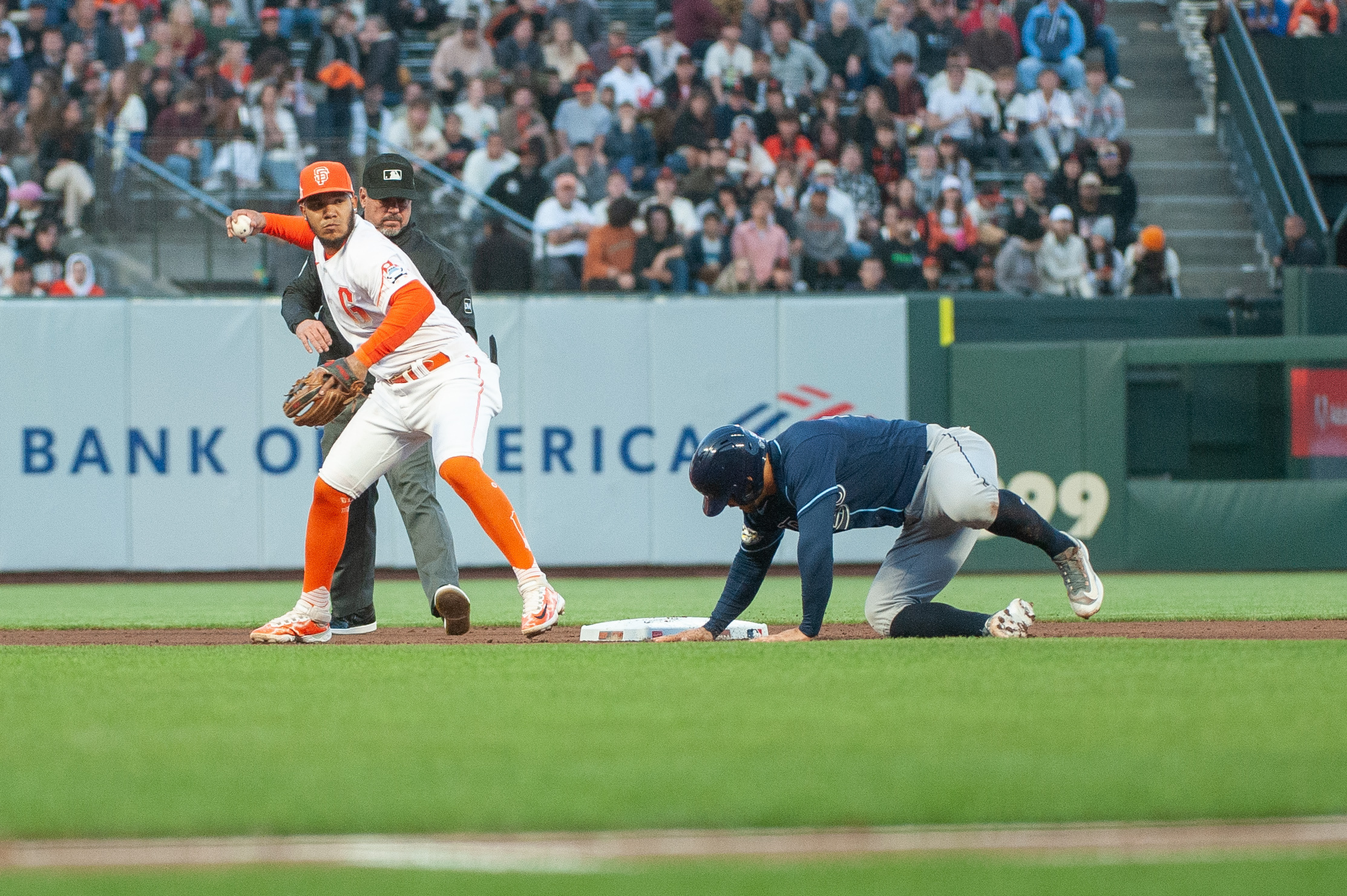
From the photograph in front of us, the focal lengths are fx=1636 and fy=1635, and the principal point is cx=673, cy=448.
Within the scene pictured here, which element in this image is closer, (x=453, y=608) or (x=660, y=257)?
(x=453, y=608)

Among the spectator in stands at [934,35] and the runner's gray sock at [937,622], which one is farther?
the spectator in stands at [934,35]

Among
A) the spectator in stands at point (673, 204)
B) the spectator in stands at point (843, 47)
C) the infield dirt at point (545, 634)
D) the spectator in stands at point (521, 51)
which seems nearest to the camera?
the infield dirt at point (545, 634)

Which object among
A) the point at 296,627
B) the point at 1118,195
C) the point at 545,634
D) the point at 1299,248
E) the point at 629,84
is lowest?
the point at 545,634

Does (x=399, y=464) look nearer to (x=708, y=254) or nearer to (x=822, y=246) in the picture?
(x=708, y=254)

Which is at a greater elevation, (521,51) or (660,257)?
(521,51)

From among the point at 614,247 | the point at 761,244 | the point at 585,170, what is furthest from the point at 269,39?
the point at 761,244

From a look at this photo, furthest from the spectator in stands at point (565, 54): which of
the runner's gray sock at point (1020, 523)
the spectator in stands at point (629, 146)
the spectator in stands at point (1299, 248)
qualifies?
the runner's gray sock at point (1020, 523)

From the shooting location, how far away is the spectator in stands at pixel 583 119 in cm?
1702

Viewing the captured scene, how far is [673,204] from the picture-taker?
617 inches

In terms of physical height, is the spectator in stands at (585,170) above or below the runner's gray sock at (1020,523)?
above

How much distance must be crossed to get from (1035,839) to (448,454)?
3985mm

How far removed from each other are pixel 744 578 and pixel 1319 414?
9.11 meters

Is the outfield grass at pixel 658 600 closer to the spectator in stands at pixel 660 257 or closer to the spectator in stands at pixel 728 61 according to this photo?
the spectator in stands at pixel 660 257

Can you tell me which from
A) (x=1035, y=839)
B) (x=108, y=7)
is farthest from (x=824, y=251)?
(x=1035, y=839)
